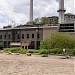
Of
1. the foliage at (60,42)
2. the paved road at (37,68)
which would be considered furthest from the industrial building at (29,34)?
the paved road at (37,68)

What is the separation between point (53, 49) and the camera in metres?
58.5

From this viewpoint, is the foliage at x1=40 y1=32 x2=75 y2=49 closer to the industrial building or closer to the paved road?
the industrial building

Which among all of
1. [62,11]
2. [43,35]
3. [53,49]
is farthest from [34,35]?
[53,49]

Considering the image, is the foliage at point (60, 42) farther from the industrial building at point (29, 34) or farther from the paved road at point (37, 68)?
the paved road at point (37, 68)

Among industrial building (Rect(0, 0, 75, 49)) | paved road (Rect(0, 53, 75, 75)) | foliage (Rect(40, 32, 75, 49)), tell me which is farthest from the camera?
industrial building (Rect(0, 0, 75, 49))

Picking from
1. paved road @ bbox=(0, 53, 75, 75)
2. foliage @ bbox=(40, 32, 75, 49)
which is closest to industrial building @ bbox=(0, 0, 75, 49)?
foliage @ bbox=(40, 32, 75, 49)

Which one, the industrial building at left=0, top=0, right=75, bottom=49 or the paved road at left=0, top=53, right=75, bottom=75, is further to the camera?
the industrial building at left=0, top=0, right=75, bottom=49

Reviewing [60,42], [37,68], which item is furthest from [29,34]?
[37,68]

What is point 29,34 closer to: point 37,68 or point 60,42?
point 60,42

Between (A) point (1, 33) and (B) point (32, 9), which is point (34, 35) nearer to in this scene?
(A) point (1, 33)

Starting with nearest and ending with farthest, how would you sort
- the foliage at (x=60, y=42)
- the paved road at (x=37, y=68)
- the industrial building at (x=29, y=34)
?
1. the paved road at (x=37, y=68)
2. the foliage at (x=60, y=42)
3. the industrial building at (x=29, y=34)

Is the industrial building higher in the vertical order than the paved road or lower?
higher

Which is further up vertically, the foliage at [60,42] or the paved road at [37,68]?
the foliage at [60,42]

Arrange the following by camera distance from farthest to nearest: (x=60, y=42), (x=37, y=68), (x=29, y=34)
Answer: (x=29, y=34) < (x=60, y=42) < (x=37, y=68)
